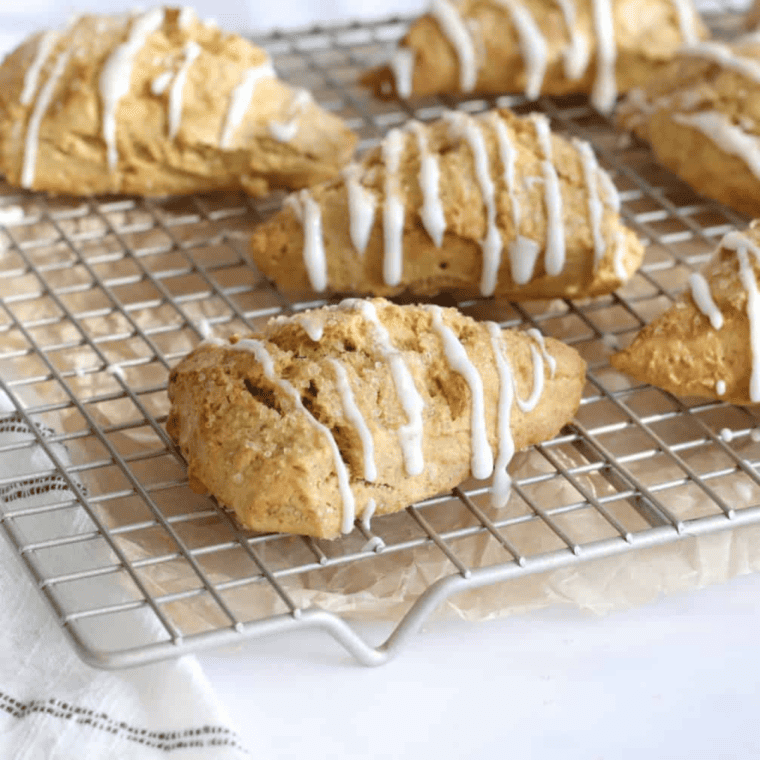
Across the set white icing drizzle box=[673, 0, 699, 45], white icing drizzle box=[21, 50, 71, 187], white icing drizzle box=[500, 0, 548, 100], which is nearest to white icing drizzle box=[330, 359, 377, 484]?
white icing drizzle box=[21, 50, 71, 187]

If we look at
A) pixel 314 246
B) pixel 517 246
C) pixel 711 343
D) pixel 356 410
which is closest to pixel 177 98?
pixel 314 246

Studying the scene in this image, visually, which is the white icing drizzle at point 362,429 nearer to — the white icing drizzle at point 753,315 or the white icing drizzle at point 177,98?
the white icing drizzle at point 753,315

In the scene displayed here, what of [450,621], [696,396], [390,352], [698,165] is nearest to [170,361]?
[390,352]

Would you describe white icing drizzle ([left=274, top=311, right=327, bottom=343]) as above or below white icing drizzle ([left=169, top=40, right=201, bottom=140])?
below

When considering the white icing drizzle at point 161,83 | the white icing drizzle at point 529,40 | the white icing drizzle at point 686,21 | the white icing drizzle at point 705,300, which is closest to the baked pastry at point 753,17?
the white icing drizzle at point 686,21

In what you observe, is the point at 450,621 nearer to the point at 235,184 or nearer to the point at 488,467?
the point at 488,467

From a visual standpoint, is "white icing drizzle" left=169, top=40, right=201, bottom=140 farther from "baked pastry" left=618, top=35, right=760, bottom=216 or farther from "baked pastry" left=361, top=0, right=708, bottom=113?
"baked pastry" left=618, top=35, right=760, bottom=216
